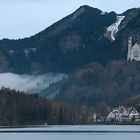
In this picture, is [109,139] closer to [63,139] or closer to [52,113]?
[63,139]

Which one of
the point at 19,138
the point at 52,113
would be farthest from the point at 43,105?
the point at 19,138

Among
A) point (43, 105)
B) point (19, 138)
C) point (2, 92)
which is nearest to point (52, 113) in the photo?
point (43, 105)

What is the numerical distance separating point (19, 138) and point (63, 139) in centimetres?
699

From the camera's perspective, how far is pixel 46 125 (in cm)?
18650

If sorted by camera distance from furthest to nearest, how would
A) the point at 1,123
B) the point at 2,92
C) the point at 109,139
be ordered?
the point at 2,92, the point at 1,123, the point at 109,139

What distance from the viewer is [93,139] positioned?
111m

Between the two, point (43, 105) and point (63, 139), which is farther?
point (43, 105)

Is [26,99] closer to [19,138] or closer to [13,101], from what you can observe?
[13,101]

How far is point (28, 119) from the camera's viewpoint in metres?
188

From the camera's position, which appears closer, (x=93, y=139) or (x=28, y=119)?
(x=93, y=139)

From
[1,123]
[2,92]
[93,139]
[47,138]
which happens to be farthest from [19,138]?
[2,92]

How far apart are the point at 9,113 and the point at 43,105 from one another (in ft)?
29.7

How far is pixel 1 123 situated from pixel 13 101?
9717 millimetres

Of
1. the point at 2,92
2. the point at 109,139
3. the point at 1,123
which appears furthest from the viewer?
the point at 2,92
